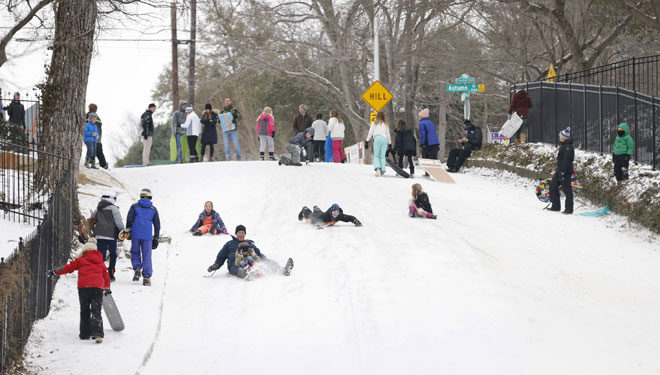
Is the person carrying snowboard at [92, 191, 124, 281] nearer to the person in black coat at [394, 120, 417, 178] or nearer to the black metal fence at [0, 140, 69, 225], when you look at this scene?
the black metal fence at [0, 140, 69, 225]

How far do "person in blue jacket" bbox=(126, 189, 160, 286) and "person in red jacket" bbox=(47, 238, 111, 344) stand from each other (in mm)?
2118

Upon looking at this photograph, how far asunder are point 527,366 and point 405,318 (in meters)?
2.13

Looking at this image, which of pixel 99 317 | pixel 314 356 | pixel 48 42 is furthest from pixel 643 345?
pixel 48 42

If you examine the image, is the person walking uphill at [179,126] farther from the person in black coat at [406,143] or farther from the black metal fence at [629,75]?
the black metal fence at [629,75]

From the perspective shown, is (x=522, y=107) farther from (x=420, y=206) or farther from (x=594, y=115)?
(x=420, y=206)

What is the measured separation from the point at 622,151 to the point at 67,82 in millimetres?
11557

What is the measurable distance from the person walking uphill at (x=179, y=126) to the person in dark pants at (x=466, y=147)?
334 inches

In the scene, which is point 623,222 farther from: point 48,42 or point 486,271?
point 48,42

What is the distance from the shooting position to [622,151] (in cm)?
1908

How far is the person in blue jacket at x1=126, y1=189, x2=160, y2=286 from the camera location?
536 inches

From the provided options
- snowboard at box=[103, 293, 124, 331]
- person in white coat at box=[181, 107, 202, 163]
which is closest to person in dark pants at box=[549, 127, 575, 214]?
snowboard at box=[103, 293, 124, 331]

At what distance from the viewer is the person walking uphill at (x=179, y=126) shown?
91.8 ft

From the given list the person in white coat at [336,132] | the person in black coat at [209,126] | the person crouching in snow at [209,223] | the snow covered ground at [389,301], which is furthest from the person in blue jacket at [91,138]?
the person in white coat at [336,132]

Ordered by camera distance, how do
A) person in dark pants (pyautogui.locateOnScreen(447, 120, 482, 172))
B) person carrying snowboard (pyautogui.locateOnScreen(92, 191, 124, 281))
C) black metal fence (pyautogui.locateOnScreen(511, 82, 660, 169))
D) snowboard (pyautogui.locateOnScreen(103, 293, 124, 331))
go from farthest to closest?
person in dark pants (pyautogui.locateOnScreen(447, 120, 482, 172)), black metal fence (pyautogui.locateOnScreen(511, 82, 660, 169)), person carrying snowboard (pyautogui.locateOnScreen(92, 191, 124, 281)), snowboard (pyautogui.locateOnScreen(103, 293, 124, 331))
